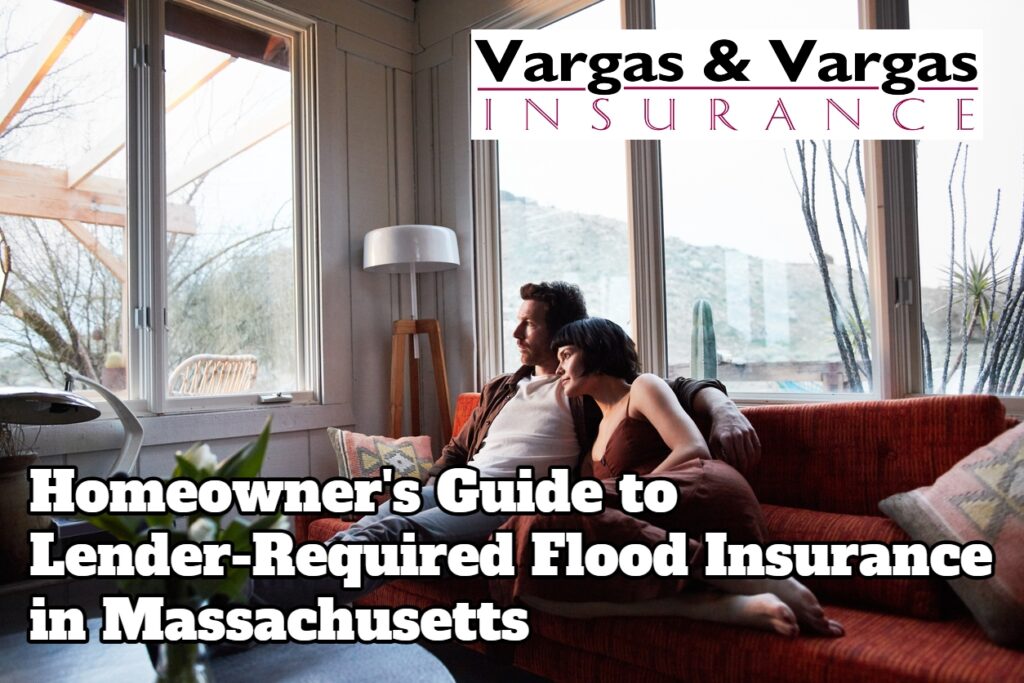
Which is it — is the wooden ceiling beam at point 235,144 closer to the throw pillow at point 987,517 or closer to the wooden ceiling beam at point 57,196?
the wooden ceiling beam at point 57,196

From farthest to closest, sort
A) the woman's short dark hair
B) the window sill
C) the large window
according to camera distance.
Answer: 1. the large window
2. the window sill
3. the woman's short dark hair

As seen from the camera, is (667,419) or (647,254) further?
(647,254)

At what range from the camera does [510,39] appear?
3.42 m

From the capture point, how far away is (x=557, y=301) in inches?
106

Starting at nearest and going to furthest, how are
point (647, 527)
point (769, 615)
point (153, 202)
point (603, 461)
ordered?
point (769, 615)
point (647, 527)
point (603, 461)
point (153, 202)

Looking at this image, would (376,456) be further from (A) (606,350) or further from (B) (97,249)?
(B) (97,249)

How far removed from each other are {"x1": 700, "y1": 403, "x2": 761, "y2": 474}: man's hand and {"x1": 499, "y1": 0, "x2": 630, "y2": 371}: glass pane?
1161mm

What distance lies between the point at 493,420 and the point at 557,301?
0.50 meters

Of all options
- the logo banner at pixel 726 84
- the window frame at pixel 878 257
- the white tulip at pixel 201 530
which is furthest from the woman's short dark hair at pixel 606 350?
the white tulip at pixel 201 530

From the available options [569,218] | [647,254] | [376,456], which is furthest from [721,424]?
[569,218]

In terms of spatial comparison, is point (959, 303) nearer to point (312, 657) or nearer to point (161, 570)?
point (312, 657)

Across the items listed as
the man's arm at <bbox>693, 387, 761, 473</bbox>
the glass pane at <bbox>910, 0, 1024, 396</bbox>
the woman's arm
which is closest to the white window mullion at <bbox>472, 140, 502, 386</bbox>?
the woman's arm

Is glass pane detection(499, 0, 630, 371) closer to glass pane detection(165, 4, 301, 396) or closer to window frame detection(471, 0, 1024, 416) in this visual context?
window frame detection(471, 0, 1024, 416)

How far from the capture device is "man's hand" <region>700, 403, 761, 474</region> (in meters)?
1.84
